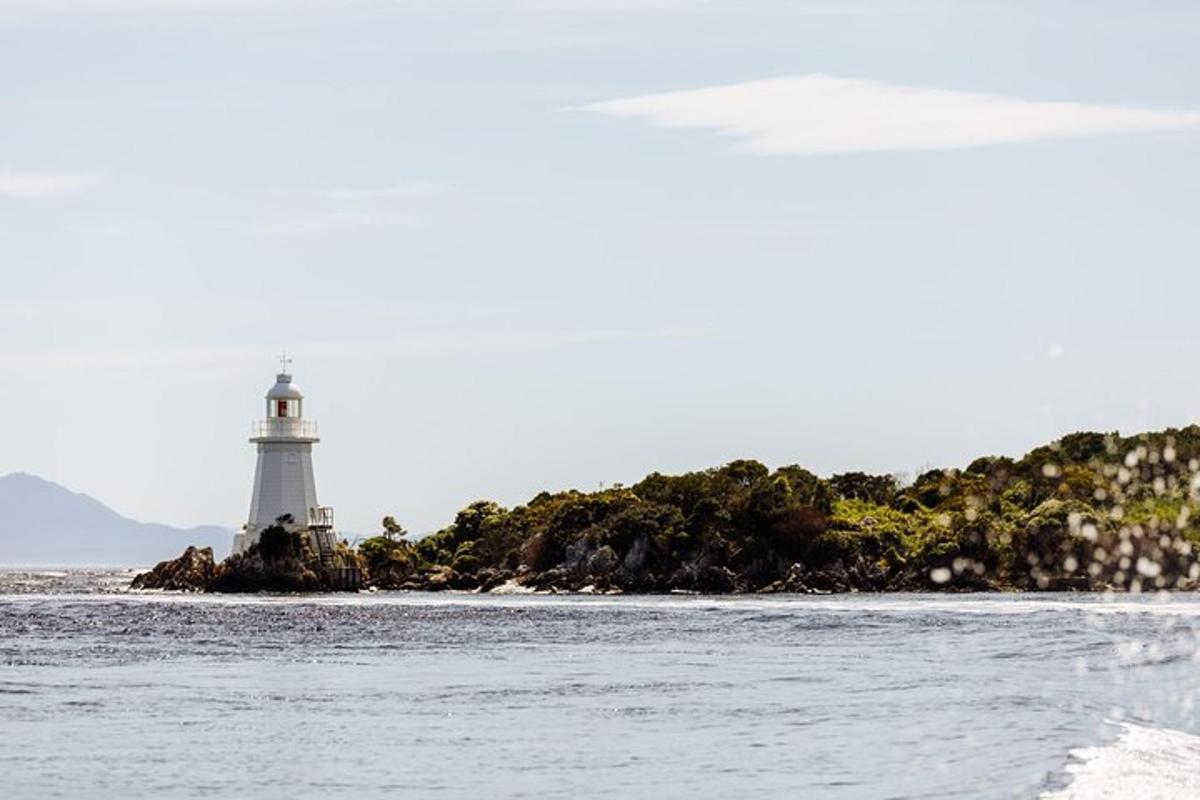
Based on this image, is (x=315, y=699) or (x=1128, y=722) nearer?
(x=1128, y=722)

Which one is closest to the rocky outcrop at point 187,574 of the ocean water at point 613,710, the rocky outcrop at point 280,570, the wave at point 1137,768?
the rocky outcrop at point 280,570

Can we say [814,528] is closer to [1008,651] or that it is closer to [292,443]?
[292,443]

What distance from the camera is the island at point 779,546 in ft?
399

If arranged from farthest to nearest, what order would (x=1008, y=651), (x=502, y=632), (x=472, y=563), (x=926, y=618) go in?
(x=472, y=563) < (x=926, y=618) < (x=502, y=632) < (x=1008, y=651)

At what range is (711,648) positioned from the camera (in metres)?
61.5

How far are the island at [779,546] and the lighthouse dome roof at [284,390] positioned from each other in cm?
862

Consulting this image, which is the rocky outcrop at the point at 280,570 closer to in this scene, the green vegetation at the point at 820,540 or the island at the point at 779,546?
the island at the point at 779,546

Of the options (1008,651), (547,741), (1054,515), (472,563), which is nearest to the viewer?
(547,741)

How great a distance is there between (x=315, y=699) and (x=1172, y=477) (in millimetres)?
114140

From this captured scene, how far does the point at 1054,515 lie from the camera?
123750mm

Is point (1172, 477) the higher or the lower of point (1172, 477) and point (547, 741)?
the higher

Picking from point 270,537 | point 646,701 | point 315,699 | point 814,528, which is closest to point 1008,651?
point 646,701

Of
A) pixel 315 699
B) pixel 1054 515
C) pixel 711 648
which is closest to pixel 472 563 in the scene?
pixel 1054 515

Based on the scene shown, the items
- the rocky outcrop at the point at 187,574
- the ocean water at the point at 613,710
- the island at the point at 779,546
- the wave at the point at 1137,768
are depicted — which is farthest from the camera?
the rocky outcrop at the point at 187,574
